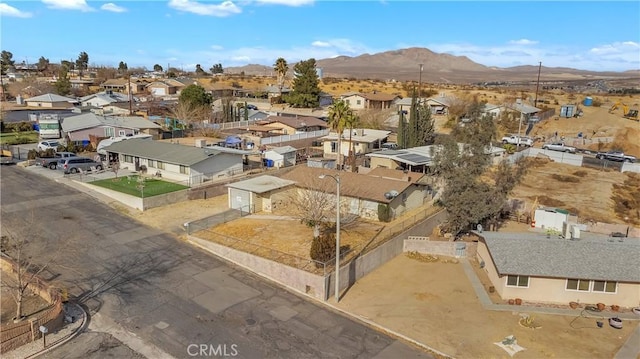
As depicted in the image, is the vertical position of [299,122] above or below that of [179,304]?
above

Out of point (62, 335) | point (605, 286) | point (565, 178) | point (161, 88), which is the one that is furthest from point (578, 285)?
point (161, 88)

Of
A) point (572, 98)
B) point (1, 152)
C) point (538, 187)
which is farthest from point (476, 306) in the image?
point (572, 98)

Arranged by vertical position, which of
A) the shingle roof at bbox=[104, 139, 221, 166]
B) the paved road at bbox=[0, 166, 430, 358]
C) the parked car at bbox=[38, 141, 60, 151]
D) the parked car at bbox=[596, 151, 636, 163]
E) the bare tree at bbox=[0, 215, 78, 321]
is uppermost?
the shingle roof at bbox=[104, 139, 221, 166]

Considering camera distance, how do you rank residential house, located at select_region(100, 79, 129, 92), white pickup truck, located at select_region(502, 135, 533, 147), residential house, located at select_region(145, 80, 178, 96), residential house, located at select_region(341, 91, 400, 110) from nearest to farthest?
white pickup truck, located at select_region(502, 135, 533, 147), residential house, located at select_region(341, 91, 400, 110), residential house, located at select_region(145, 80, 178, 96), residential house, located at select_region(100, 79, 129, 92)

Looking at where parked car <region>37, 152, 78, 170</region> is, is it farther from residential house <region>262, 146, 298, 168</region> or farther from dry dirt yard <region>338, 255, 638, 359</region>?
Answer: dry dirt yard <region>338, 255, 638, 359</region>

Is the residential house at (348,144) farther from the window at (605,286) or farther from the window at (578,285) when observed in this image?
the window at (605,286)

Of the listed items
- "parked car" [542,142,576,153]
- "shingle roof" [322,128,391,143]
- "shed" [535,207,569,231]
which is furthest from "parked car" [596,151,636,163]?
"shed" [535,207,569,231]

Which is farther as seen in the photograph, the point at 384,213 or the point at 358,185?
the point at 358,185

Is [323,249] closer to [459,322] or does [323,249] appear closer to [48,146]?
[459,322]
